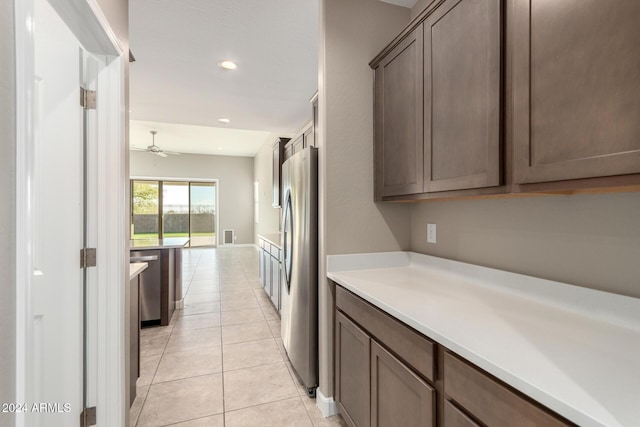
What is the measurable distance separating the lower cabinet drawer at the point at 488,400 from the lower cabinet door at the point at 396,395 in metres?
0.11

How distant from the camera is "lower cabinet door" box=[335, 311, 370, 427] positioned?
1.47 metres

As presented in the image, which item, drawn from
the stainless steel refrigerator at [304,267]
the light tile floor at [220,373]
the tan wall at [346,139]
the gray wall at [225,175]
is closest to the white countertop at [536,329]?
the tan wall at [346,139]

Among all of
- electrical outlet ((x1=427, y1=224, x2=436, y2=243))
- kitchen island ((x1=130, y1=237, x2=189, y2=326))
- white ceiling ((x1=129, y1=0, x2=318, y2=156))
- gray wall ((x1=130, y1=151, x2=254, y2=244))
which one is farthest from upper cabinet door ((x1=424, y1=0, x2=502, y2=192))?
gray wall ((x1=130, y1=151, x2=254, y2=244))

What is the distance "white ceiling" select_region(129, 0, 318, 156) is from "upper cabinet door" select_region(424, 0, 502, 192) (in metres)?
1.10

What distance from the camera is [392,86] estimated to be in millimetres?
1808

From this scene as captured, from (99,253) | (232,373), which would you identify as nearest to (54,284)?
(99,253)

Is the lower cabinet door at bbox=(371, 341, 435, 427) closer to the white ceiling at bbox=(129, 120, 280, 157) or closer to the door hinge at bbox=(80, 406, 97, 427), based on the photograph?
the door hinge at bbox=(80, 406, 97, 427)

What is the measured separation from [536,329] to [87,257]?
1.90m

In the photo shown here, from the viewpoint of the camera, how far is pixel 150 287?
321cm

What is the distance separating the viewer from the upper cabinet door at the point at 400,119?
1607mm

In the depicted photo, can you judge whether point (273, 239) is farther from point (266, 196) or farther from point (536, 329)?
point (266, 196)

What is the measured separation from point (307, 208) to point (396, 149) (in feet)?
2.39

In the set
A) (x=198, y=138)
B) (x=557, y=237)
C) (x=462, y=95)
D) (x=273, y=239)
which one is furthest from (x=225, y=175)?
(x=557, y=237)

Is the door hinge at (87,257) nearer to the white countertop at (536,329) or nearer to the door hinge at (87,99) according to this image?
the door hinge at (87,99)
